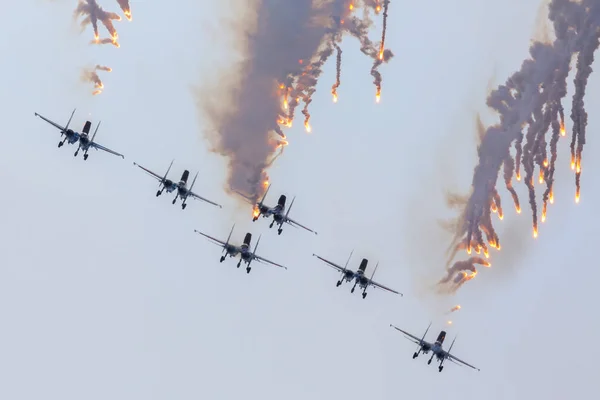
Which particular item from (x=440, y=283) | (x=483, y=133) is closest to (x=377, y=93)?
(x=483, y=133)

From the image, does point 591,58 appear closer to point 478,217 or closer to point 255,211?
point 478,217

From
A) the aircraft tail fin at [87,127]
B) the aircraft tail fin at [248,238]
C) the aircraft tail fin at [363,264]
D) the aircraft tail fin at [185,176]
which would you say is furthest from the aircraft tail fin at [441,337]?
the aircraft tail fin at [87,127]

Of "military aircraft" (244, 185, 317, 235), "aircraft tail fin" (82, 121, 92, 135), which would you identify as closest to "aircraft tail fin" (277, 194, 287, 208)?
"military aircraft" (244, 185, 317, 235)

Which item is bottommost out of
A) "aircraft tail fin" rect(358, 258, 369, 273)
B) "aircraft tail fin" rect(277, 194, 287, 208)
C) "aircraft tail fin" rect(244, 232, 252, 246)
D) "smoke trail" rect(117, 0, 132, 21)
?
"aircraft tail fin" rect(244, 232, 252, 246)

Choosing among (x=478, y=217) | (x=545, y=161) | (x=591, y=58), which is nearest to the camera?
(x=591, y=58)

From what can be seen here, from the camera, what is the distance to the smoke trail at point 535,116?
11306cm

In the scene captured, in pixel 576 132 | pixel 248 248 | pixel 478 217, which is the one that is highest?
pixel 576 132

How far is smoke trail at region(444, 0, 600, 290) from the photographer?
371ft

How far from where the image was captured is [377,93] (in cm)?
13038

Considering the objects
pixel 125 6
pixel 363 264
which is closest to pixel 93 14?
pixel 125 6

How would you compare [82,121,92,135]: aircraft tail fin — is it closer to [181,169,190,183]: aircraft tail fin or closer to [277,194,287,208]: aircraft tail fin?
[181,169,190,183]: aircraft tail fin

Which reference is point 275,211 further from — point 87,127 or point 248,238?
point 87,127

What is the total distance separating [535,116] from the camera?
393 ft

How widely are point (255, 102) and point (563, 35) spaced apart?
2894 cm
